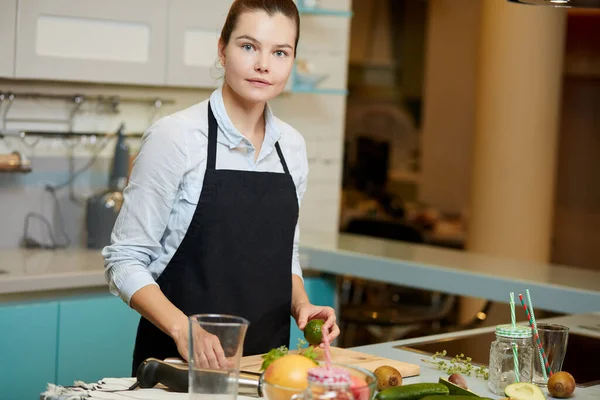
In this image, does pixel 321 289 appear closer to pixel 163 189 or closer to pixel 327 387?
pixel 163 189

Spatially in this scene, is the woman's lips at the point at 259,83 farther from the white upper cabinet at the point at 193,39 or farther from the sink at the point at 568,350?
the white upper cabinet at the point at 193,39

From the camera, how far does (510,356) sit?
5.76 ft

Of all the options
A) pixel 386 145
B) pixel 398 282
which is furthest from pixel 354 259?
pixel 386 145

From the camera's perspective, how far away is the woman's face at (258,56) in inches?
79.1

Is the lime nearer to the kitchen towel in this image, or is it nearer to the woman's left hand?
the woman's left hand

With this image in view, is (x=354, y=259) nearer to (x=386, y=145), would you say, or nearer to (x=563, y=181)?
(x=386, y=145)

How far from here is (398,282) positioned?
12.0ft

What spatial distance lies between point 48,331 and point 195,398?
1883 millimetres

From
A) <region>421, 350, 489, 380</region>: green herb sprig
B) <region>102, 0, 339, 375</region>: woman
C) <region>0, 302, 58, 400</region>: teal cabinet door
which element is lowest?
<region>0, 302, 58, 400</region>: teal cabinet door

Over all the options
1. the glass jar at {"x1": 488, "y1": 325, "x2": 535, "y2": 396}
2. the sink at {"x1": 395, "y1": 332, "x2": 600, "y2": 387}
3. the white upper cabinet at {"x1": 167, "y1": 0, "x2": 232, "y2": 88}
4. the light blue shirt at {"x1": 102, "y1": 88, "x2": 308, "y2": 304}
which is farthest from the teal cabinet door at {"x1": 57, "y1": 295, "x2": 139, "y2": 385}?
the glass jar at {"x1": 488, "y1": 325, "x2": 535, "y2": 396}

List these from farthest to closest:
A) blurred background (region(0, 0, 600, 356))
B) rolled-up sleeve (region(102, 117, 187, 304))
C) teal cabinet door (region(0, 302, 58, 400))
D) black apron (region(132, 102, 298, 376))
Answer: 1. blurred background (region(0, 0, 600, 356))
2. teal cabinet door (region(0, 302, 58, 400))
3. black apron (region(132, 102, 298, 376))
4. rolled-up sleeve (region(102, 117, 187, 304))

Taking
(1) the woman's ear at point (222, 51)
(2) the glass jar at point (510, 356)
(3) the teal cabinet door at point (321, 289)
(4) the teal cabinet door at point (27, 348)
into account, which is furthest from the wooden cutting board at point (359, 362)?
(3) the teal cabinet door at point (321, 289)

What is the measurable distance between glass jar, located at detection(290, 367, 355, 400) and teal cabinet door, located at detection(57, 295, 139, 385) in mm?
2069

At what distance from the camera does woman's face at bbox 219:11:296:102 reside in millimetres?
2010
